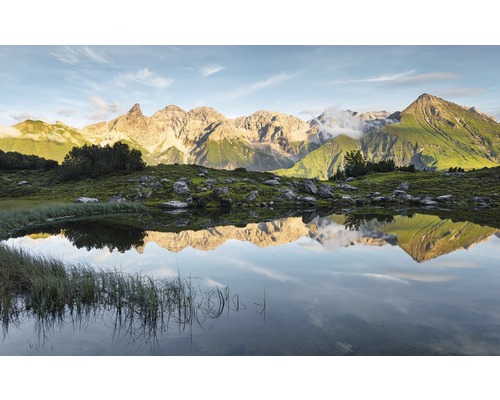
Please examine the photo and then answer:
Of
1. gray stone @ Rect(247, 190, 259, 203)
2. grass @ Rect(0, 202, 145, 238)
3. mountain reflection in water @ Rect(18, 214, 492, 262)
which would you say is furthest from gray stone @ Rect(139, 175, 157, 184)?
mountain reflection in water @ Rect(18, 214, 492, 262)

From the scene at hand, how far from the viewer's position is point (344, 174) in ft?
439

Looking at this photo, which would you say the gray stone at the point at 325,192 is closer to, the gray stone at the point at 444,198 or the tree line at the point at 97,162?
the gray stone at the point at 444,198

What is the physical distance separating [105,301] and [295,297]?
924 cm

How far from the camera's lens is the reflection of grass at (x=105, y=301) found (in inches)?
528

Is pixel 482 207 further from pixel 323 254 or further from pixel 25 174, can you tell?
pixel 25 174

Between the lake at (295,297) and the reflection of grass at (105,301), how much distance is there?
5.4 inches

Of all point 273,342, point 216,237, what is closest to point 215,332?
point 273,342

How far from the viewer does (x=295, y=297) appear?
16.5 m

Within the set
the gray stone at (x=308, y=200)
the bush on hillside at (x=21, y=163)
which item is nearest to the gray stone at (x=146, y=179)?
the gray stone at (x=308, y=200)

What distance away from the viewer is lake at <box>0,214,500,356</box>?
11.4 meters

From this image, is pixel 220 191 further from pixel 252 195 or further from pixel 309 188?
pixel 309 188

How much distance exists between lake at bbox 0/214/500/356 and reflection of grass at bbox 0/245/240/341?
14cm

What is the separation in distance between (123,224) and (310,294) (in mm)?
33833

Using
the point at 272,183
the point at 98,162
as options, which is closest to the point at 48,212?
the point at 98,162
